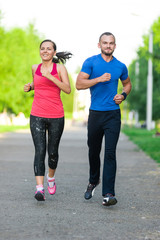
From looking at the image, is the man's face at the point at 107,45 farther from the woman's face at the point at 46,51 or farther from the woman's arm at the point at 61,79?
the woman's face at the point at 46,51

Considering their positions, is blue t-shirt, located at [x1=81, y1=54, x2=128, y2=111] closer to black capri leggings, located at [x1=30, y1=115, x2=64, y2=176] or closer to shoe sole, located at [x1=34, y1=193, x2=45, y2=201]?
black capri leggings, located at [x1=30, y1=115, x2=64, y2=176]

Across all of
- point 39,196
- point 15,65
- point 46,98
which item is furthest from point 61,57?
point 15,65

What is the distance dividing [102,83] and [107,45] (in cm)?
45

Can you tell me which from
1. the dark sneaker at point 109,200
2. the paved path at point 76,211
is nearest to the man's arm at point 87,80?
the dark sneaker at point 109,200

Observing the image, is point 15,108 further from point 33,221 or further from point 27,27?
point 33,221

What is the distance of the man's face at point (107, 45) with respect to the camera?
6150mm

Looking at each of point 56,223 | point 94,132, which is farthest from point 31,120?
point 56,223

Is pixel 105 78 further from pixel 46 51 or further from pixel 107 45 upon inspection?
pixel 46 51

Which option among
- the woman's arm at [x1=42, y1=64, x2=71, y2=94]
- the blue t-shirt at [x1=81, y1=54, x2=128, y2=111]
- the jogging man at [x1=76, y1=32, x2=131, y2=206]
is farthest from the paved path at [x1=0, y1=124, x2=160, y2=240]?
the woman's arm at [x1=42, y1=64, x2=71, y2=94]

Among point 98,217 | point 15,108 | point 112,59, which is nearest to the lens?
point 98,217

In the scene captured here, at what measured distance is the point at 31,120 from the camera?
6.40m

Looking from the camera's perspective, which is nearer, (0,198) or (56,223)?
(56,223)

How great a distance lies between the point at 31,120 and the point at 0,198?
108 cm

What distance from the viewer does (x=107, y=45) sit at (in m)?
6.17
